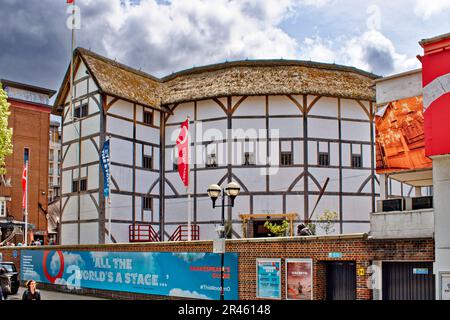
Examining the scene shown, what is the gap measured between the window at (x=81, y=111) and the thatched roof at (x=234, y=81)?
2.26 meters

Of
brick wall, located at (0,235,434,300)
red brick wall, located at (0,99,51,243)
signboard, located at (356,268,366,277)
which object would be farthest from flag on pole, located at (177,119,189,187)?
red brick wall, located at (0,99,51,243)

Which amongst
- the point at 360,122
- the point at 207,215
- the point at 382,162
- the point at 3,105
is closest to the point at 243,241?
the point at 382,162

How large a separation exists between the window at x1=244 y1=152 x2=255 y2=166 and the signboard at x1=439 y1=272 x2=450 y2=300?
21783mm

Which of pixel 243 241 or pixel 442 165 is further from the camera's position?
pixel 243 241

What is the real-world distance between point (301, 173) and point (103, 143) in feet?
39.7

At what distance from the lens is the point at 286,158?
38656 mm

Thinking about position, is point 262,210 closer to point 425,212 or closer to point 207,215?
point 207,215

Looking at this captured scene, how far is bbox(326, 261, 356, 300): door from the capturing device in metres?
20.6

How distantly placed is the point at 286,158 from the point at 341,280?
59.6ft

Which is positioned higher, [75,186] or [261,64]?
[261,64]

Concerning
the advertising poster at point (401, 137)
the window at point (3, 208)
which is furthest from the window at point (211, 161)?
the window at point (3, 208)

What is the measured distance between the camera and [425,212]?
1884cm

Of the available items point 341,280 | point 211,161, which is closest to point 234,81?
point 211,161

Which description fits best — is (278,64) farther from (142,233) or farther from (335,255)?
(335,255)
